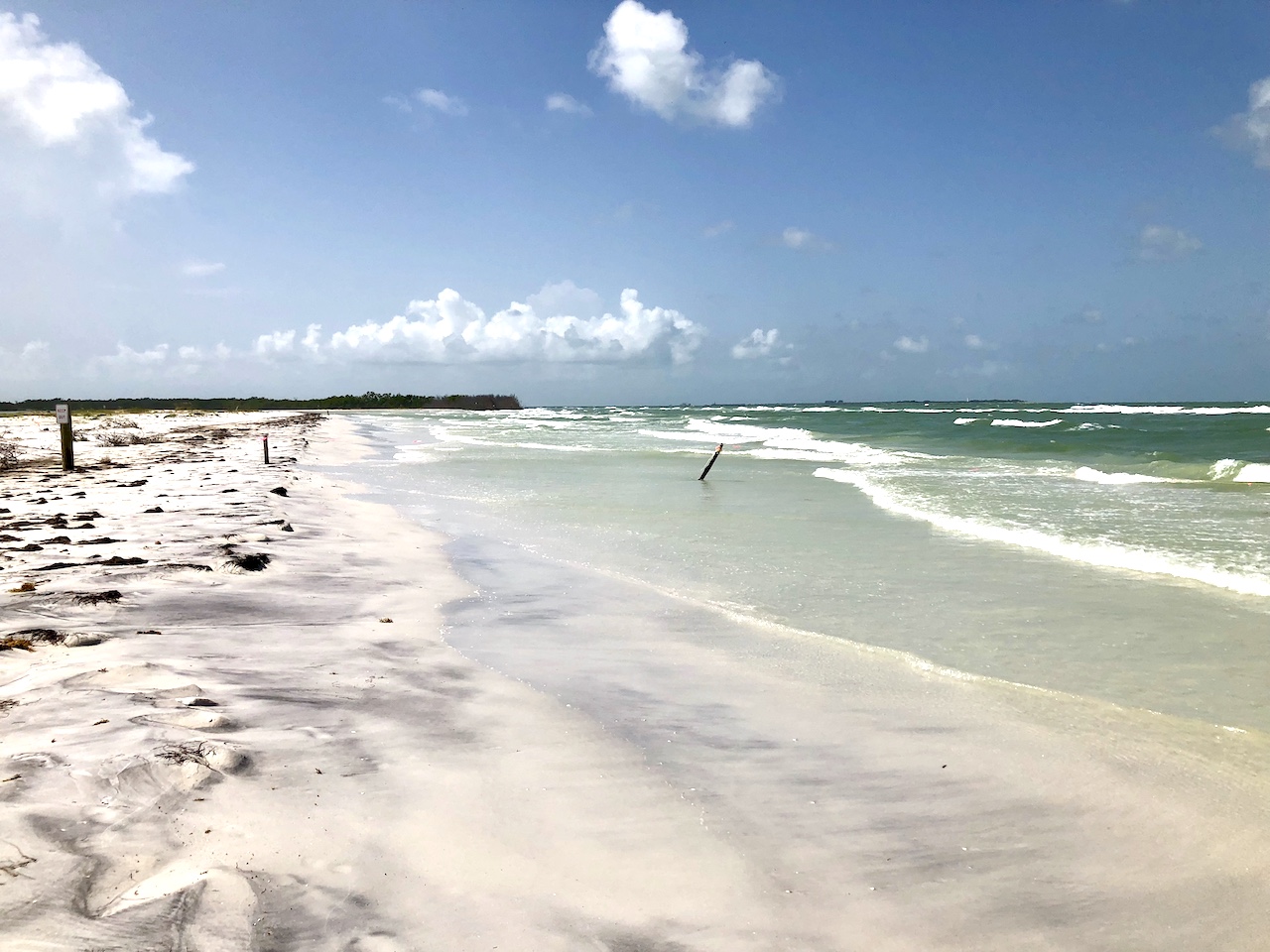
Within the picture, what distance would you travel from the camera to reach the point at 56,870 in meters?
2.50

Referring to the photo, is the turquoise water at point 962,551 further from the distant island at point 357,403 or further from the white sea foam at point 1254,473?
the distant island at point 357,403

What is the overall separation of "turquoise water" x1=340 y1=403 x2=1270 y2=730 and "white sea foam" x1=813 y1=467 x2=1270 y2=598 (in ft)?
0.14

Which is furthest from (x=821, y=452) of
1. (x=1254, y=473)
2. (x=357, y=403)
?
(x=357, y=403)

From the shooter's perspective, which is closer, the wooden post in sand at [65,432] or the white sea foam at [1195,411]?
the wooden post in sand at [65,432]

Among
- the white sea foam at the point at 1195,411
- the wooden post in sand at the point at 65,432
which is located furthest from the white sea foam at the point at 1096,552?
the white sea foam at the point at 1195,411

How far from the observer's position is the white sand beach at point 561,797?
8.59 feet

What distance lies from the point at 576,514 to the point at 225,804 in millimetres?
10156

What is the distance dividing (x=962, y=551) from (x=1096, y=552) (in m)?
1.65

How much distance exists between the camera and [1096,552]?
970 centimetres

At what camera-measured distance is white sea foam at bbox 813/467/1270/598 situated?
26.9 feet

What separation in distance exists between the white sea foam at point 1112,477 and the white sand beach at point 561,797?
1701 centimetres

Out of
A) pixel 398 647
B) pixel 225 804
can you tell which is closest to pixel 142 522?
pixel 398 647

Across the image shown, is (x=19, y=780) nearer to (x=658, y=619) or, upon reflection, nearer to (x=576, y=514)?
(x=658, y=619)

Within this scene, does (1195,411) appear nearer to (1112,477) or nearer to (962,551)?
(1112,477)
